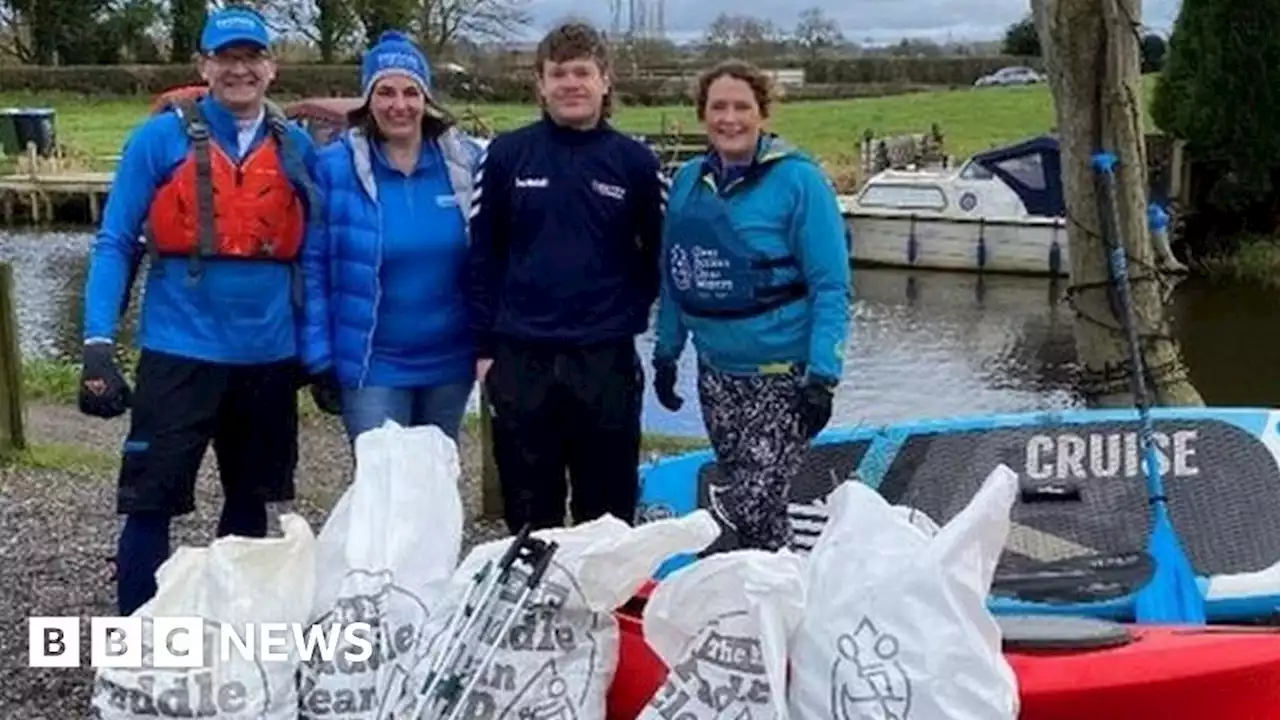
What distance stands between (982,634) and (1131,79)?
3.25m

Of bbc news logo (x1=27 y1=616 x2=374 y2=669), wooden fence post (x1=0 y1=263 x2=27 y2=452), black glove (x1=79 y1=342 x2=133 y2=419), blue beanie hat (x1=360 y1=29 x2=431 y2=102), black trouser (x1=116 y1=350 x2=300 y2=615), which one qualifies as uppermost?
blue beanie hat (x1=360 y1=29 x2=431 y2=102)

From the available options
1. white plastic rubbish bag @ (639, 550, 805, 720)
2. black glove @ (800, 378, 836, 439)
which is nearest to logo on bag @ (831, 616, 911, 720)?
white plastic rubbish bag @ (639, 550, 805, 720)

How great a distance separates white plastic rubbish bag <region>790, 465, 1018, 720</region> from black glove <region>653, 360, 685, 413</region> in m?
1.54

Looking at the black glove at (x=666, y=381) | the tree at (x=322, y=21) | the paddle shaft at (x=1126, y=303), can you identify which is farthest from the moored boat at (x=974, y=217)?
the tree at (x=322, y=21)

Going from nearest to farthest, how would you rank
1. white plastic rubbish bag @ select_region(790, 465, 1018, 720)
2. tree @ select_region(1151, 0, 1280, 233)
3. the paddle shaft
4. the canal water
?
white plastic rubbish bag @ select_region(790, 465, 1018, 720)
the paddle shaft
the canal water
tree @ select_region(1151, 0, 1280, 233)

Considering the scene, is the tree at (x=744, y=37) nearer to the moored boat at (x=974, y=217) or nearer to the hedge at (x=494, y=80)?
the hedge at (x=494, y=80)

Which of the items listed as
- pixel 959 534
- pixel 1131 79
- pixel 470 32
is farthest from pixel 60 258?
pixel 470 32

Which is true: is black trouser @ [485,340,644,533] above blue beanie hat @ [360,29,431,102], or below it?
Result: below

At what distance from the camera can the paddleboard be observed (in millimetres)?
5891

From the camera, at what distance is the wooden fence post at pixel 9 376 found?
8.98 metres

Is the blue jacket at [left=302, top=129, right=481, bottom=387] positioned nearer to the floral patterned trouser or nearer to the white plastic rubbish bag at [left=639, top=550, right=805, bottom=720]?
the floral patterned trouser

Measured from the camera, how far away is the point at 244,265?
4.99 metres

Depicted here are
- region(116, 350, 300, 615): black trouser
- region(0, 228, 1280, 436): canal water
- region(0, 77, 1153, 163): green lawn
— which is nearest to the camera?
region(116, 350, 300, 615): black trouser

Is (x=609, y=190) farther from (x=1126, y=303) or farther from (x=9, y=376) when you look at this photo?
(x=9, y=376)
